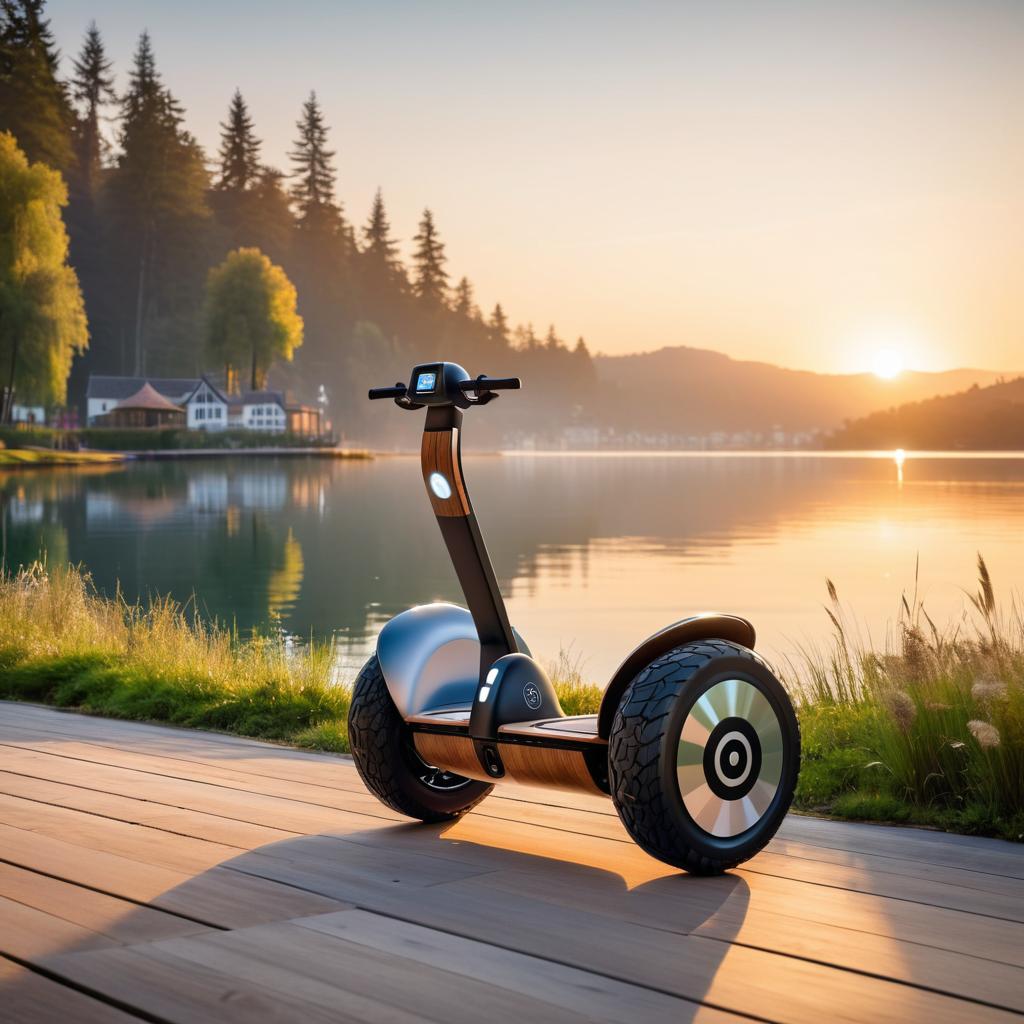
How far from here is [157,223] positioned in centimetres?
10031

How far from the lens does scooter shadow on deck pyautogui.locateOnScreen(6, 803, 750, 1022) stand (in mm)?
2395

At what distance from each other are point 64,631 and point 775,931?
298 inches

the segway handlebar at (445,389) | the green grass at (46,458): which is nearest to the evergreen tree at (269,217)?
the green grass at (46,458)

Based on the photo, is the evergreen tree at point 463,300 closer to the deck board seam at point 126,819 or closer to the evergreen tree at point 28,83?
the evergreen tree at point 28,83

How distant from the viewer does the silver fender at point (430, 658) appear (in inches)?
154

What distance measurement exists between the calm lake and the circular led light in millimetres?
5281

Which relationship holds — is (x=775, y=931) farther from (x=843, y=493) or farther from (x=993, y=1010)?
(x=843, y=493)

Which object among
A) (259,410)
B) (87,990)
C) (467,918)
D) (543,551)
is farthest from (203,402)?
(87,990)

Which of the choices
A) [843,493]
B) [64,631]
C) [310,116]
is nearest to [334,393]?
[310,116]

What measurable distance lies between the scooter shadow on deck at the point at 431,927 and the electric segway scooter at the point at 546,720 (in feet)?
0.60

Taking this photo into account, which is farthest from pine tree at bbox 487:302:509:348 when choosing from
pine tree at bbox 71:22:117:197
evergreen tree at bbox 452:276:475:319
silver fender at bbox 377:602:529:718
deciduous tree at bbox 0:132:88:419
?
silver fender at bbox 377:602:529:718

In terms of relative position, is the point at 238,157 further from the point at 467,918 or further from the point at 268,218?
the point at 467,918

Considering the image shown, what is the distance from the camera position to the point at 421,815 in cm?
394

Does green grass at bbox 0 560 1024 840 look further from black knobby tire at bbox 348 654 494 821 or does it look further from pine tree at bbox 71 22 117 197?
pine tree at bbox 71 22 117 197
